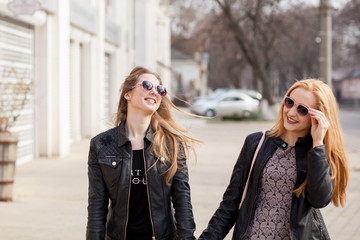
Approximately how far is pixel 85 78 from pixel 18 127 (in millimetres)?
6991

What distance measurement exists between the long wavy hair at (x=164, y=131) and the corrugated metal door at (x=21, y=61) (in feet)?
28.7

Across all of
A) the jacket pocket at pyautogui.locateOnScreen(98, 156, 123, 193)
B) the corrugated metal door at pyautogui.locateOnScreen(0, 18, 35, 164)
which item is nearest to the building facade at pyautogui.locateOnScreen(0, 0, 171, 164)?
the corrugated metal door at pyautogui.locateOnScreen(0, 18, 35, 164)

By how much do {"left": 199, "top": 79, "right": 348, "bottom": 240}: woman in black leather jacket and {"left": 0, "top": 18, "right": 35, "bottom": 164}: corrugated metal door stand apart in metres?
9.32

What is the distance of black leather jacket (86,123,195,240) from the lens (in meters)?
3.31

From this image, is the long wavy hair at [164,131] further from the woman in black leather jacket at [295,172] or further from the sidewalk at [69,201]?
the sidewalk at [69,201]

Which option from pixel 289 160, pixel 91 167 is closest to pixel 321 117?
pixel 289 160

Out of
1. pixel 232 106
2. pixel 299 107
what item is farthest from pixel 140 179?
pixel 232 106

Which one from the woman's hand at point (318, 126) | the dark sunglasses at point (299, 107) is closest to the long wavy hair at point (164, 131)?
the dark sunglasses at point (299, 107)

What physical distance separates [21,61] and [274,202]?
10.6 m

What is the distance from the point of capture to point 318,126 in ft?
10.5

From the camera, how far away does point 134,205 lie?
11.0ft

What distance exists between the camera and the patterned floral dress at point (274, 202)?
331cm

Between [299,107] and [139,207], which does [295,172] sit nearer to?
[299,107]

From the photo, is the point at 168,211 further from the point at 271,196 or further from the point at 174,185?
the point at 271,196
